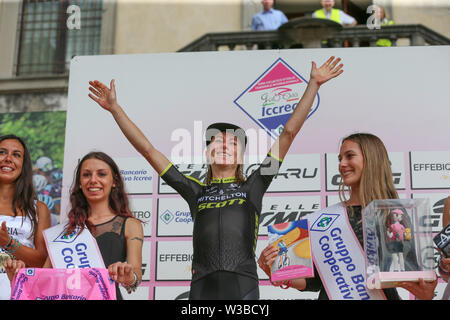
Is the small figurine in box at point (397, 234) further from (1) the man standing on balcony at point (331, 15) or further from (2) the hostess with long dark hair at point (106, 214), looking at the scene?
(1) the man standing on balcony at point (331, 15)

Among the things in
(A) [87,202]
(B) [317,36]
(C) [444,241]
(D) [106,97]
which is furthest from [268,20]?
(C) [444,241]

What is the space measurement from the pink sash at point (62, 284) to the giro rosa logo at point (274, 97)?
6.10 ft

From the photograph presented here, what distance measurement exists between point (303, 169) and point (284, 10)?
18.4ft

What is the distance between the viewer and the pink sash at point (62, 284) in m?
3.26

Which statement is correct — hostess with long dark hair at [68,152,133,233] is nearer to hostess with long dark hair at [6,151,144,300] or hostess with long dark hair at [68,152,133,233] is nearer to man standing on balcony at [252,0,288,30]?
hostess with long dark hair at [6,151,144,300]

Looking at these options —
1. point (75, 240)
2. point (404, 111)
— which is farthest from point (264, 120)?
point (75, 240)

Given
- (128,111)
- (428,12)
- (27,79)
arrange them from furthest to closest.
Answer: (27,79), (428,12), (128,111)

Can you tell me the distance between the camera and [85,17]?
9.92 m

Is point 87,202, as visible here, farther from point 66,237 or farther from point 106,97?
point 106,97

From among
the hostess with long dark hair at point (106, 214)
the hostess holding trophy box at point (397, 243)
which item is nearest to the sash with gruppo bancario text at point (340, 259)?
the hostess holding trophy box at point (397, 243)

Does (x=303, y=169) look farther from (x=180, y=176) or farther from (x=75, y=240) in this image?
(x=75, y=240)

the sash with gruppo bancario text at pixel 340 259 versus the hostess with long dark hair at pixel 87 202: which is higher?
the hostess with long dark hair at pixel 87 202

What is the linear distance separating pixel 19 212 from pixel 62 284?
3.68 feet

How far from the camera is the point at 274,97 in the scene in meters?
4.82
